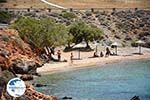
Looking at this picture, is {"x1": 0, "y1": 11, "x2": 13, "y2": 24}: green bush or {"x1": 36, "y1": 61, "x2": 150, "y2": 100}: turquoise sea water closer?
{"x1": 36, "y1": 61, "x2": 150, "y2": 100}: turquoise sea water

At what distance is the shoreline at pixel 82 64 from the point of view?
5197 centimetres

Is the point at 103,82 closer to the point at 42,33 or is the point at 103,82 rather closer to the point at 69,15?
the point at 42,33

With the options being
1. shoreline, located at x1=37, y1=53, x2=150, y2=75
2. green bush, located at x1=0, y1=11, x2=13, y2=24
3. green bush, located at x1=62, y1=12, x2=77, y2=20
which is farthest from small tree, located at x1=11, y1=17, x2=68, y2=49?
green bush, located at x1=62, y1=12, x2=77, y2=20

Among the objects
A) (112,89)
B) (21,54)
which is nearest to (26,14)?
(21,54)

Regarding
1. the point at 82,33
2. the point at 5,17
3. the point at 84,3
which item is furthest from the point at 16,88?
the point at 84,3

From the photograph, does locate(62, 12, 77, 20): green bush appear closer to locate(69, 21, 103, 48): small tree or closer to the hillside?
the hillside

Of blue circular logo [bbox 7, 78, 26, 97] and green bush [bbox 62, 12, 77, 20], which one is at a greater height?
blue circular logo [bbox 7, 78, 26, 97]

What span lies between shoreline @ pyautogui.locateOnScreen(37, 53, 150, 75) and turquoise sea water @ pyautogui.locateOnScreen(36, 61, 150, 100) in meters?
→ 0.67

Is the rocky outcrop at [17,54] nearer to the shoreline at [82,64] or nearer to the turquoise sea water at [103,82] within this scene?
the turquoise sea water at [103,82]

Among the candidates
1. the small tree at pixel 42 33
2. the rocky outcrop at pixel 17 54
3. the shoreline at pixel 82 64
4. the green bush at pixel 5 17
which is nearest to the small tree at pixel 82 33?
the shoreline at pixel 82 64

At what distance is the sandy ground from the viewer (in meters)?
52.5

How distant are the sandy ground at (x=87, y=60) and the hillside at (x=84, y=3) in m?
26.8

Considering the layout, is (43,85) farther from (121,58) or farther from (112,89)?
(121,58)

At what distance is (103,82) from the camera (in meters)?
47.2
